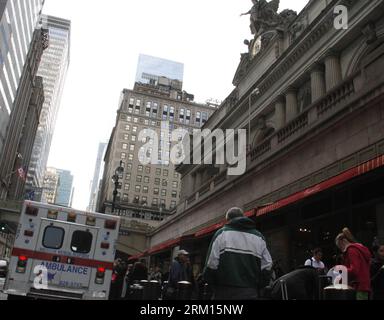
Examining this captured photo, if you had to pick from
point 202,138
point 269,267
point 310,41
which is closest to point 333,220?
point 269,267

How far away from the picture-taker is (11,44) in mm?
65688

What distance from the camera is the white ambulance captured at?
10.3 meters

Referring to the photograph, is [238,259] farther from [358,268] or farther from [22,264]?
[22,264]

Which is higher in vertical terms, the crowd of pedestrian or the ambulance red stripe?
the ambulance red stripe

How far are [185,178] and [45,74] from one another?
146938mm

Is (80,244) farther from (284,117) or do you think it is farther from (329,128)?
(284,117)

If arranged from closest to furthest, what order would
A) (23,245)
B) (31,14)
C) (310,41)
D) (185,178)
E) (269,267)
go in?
1. (269,267)
2. (23,245)
3. (310,41)
4. (185,178)
5. (31,14)

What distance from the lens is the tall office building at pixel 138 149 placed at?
348 ft

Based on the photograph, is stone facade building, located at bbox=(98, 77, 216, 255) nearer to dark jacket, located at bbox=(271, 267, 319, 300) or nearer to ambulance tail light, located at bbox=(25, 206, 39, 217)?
ambulance tail light, located at bbox=(25, 206, 39, 217)

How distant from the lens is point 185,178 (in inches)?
1711

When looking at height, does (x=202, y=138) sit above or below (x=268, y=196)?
above

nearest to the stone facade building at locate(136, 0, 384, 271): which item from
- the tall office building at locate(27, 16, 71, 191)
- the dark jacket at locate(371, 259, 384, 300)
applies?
the dark jacket at locate(371, 259, 384, 300)

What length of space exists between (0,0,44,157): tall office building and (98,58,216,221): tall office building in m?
36.5
